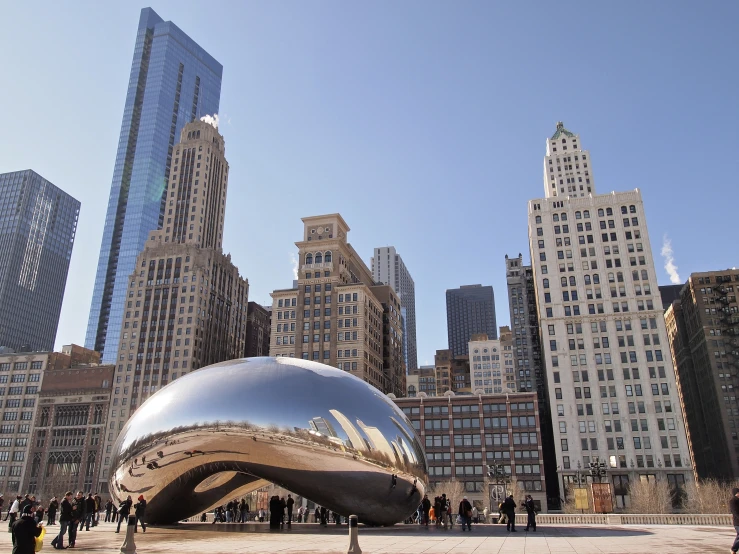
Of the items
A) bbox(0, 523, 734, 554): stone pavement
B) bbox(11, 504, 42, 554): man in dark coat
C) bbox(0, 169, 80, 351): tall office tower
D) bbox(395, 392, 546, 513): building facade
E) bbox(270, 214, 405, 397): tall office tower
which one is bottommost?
bbox(0, 523, 734, 554): stone pavement

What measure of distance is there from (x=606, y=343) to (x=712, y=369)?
35.0m

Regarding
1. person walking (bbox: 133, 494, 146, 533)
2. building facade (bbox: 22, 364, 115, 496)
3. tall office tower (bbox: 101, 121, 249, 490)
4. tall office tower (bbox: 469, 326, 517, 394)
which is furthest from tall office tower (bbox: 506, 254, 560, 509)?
person walking (bbox: 133, 494, 146, 533)

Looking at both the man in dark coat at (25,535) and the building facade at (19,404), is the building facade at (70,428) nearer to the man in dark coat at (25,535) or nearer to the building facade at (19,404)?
the building facade at (19,404)

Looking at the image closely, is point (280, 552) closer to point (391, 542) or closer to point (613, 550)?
point (391, 542)

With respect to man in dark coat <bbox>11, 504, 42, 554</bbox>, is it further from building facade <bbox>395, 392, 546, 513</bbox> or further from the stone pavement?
building facade <bbox>395, 392, 546, 513</bbox>

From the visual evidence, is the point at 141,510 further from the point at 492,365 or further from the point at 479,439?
the point at 492,365

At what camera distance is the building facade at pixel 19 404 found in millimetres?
120312

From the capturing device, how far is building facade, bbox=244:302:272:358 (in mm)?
155875

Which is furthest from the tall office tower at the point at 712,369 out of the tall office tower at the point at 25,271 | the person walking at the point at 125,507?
the tall office tower at the point at 25,271

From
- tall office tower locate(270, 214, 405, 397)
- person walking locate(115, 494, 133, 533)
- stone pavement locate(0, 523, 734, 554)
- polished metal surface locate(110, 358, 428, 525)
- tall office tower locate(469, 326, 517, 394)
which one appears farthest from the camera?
tall office tower locate(469, 326, 517, 394)

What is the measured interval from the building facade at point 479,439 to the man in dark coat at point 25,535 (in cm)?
8266

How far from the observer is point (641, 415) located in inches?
3597

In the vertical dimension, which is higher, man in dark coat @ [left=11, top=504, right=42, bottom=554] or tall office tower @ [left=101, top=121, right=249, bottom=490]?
tall office tower @ [left=101, top=121, right=249, bottom=490]

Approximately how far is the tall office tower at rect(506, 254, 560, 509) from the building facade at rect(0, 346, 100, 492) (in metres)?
104
